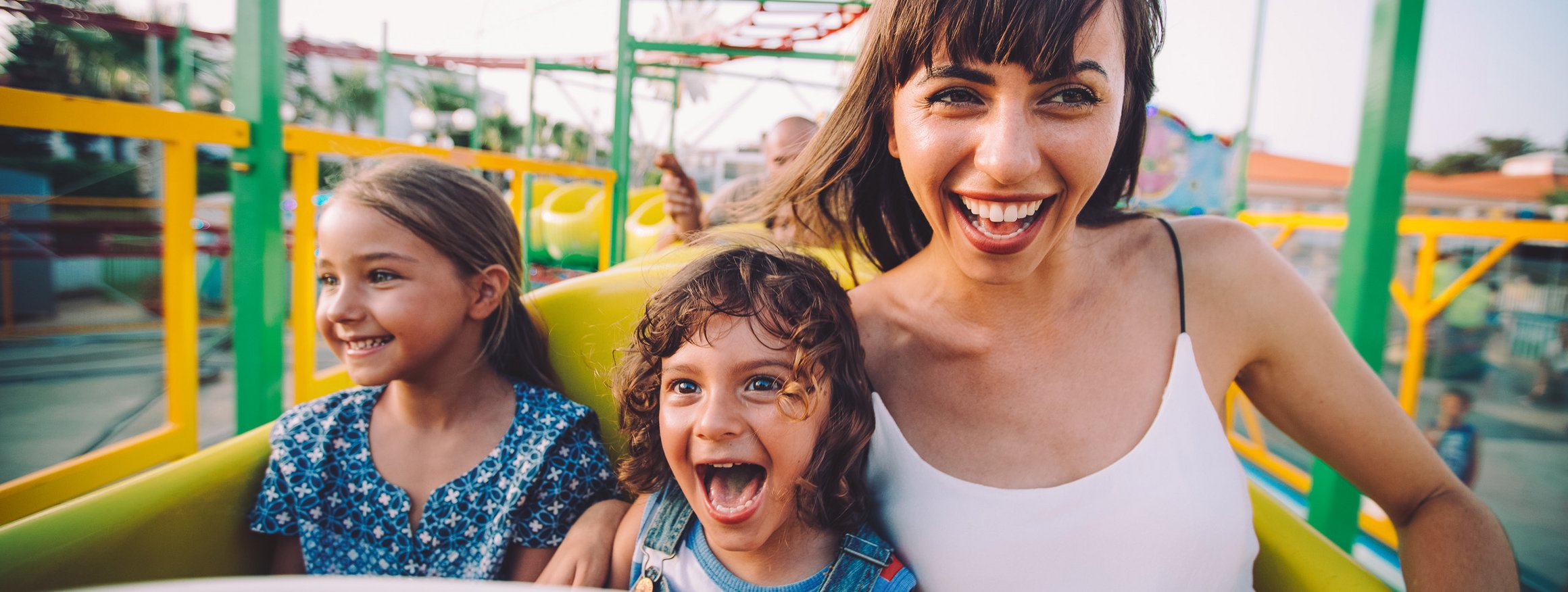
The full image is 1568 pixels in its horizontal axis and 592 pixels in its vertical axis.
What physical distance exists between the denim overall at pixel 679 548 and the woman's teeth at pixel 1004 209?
428mm

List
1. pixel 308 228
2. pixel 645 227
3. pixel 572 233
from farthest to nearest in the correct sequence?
1. pixel 572 233
2. pixel 645 227
3. pixel 308 228

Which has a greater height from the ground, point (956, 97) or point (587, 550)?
point (956, 97)

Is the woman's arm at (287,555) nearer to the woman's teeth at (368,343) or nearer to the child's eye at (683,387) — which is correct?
the woman's teeth at (368,343)

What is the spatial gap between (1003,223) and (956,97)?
16 cm

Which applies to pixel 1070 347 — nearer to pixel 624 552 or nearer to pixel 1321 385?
pixel 1321 385

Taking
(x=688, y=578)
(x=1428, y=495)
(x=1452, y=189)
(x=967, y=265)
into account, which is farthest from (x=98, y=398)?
(x=1452, y=189)

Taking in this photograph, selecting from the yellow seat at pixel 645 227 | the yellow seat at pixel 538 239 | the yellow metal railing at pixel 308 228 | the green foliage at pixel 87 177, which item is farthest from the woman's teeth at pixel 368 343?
the green foliage at pixel 87 177

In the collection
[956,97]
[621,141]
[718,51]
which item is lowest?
[956,97]

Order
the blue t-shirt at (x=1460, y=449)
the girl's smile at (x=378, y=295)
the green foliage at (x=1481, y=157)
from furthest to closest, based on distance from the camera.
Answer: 1. the green foliage at (x=1481, y=157)
2. the blue t-shirt at (x=1460, y=449)
3. the girl's smile at (x=378, y=295)

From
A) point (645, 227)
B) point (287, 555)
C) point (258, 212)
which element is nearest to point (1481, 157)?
point (645, 227)

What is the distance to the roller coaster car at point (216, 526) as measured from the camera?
0.94 m

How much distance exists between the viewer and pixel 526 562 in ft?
4.07

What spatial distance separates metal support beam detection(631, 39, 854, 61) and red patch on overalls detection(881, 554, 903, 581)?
3.05 m

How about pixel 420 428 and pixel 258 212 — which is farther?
pixel 258 212
